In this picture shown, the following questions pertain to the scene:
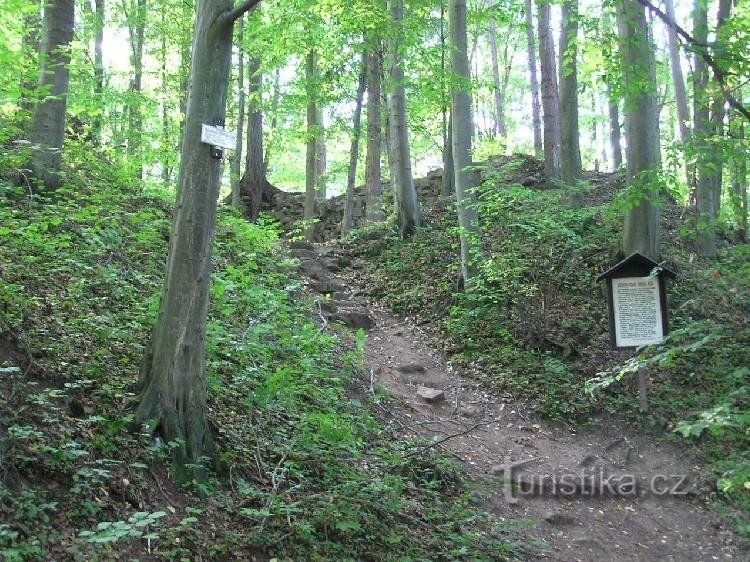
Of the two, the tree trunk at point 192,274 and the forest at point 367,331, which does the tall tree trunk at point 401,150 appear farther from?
the tree trunk at point 192,274

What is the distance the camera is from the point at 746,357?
827cm

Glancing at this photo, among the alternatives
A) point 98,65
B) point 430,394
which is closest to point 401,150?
point 98,65

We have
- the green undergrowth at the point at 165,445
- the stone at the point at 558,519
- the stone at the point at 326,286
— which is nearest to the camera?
the green undergrowth at the point at 165,445

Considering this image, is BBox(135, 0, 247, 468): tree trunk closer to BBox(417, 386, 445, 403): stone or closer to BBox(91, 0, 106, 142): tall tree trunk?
BBox(417, 386, 445, 403): stone

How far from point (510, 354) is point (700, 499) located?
135 inches

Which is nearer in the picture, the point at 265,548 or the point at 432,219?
the point at 265,548

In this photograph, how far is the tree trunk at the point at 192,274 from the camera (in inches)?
160

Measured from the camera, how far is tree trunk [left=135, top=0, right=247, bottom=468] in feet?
13.3

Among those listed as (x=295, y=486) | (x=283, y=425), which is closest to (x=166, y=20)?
(x=283, y=425)

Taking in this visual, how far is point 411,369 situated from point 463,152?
4181 millimetres

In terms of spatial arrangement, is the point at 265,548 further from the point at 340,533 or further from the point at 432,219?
the point at 432,219

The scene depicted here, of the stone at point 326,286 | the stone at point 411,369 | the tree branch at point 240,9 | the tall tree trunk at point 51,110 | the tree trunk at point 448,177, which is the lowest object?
the stone at point 411,369

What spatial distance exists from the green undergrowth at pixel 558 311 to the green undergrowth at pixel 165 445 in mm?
3204

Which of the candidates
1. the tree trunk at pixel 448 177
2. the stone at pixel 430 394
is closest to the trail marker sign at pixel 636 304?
the stone at pixel 430 394
